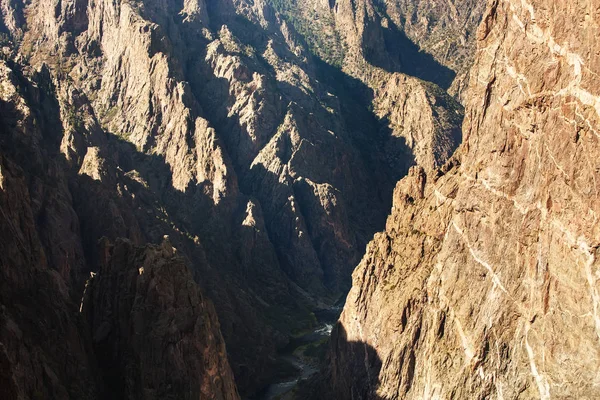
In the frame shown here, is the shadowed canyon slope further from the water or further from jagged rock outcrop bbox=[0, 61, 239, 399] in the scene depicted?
the water

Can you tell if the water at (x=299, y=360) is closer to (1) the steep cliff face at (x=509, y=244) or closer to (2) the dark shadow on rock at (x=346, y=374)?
(2) the dark shadow on rock at (x=346, y=374)

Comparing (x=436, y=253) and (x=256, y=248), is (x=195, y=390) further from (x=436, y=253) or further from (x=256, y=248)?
(x=256, y=248)

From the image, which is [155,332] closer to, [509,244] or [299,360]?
[509,244]

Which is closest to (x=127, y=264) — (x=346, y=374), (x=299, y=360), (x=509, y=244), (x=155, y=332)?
(x=155, y=332)

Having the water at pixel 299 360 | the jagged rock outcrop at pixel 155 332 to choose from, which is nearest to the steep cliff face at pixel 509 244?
the jagged rock outcrop at pixel 155 332

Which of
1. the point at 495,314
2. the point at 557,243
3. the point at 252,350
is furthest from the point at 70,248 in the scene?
the point at 557,243

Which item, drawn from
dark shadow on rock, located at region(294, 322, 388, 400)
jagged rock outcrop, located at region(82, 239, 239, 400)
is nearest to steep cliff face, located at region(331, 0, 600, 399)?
dark shadow on rock, located at region(294, 322, 388, 400)
